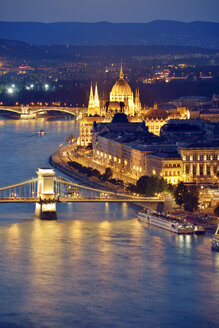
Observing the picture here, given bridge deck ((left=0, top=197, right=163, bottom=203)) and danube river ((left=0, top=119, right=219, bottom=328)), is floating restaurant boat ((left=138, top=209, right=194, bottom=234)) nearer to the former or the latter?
danube river ((left=0, top=119, right=219, bottom=328))

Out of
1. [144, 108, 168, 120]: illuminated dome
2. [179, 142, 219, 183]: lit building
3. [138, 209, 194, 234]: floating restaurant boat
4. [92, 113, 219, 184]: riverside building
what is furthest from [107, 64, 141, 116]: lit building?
[138, 209, 194, 234]: floating restaurant boat

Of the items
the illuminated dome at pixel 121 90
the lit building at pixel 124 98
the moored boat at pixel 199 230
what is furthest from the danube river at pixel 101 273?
the illuminated dome at pixel 121 90

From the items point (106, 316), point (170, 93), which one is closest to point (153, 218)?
point (106, 316)

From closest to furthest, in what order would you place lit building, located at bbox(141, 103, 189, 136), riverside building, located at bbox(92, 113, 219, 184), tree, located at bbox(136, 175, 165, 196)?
1. tree, located at bbox(136, 175, 165, 196)
2. riverside building, located at bbox(92, 113, 219, 184)
3. lit building, located at bbox(141, 103, 189, 136)

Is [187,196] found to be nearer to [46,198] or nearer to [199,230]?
[199,230]

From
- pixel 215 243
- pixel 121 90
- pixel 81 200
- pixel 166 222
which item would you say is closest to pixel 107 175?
pixel 81 200

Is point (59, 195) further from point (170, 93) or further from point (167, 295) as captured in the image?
point (170, 93)
